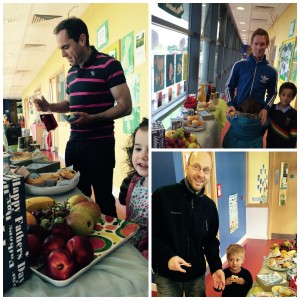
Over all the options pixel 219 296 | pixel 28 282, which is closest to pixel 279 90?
Result: pixel 219 296

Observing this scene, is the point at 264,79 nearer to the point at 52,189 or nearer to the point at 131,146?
the point at 131,146

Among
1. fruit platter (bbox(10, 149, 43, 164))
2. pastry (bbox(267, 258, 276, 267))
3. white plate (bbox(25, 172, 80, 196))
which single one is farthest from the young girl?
pastry (bbox(267, 258, 276, 267))

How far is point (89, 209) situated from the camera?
A: 1.22 m

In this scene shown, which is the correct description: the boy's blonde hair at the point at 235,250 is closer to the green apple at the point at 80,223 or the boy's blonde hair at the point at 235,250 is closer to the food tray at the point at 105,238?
the food tray at the point at 105,238

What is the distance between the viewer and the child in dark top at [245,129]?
4.48 ft

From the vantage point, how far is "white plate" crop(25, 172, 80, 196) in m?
1.34

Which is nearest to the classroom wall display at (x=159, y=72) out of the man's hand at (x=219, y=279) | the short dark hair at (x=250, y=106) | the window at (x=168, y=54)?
the window at (x=168, y=54)

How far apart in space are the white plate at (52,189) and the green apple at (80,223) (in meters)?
0.20

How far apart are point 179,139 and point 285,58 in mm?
526

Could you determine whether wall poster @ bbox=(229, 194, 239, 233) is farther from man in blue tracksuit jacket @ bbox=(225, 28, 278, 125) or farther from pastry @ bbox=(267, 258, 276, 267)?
man in blue tracksuit jacket @ bbox=(225, 28, 278, 125)

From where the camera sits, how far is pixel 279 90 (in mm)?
1319

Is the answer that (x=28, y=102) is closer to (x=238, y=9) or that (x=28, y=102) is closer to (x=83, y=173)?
(x=83, y=173)

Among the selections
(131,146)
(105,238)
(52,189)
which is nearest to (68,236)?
(105,238)

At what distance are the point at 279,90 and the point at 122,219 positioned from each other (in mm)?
827
